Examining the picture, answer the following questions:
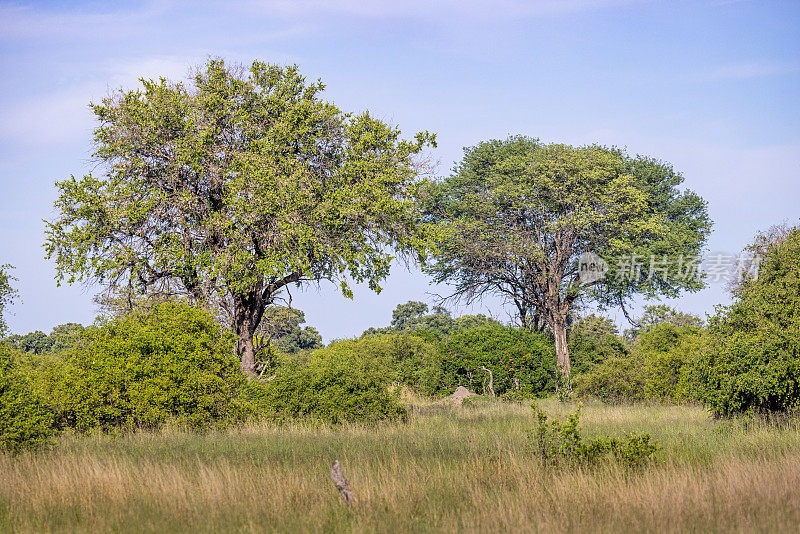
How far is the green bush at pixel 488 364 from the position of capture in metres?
33.1

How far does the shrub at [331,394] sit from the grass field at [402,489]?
4645 millimetres

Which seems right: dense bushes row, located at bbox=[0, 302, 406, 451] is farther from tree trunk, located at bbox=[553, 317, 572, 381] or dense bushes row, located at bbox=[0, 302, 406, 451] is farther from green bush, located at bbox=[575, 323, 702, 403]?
tree trunk, located at bbox=[553, 317, 572, 381]

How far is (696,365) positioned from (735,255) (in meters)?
26.0

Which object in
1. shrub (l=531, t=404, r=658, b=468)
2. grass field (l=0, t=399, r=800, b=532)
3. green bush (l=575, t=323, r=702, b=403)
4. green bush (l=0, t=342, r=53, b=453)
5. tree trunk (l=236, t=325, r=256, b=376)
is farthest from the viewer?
green bush (l=575, t=323, r=702, b=403)

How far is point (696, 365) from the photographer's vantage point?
18.7 meters

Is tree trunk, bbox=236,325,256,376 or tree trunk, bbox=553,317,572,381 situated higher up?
tree trunk, bbox=236,325,256,376

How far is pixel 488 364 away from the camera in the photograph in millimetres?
33156

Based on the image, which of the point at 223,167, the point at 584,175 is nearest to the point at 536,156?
the point at 584,175

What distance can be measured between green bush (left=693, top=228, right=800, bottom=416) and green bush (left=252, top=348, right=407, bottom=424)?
8.36 m

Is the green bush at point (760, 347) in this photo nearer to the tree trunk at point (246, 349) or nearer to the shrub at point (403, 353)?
the tree trunk at point (246, 349)

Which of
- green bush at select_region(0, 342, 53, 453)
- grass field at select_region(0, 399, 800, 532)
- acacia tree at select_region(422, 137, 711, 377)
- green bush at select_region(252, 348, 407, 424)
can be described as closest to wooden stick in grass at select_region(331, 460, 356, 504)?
grass field at select_region(0, 399, 800, 532)

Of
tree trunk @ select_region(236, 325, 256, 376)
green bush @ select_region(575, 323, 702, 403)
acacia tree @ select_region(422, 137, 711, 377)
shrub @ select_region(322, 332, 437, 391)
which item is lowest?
green bush @ select_region(575, 323, 702, 403)

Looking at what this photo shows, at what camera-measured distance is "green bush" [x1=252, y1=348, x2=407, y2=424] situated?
1983cm

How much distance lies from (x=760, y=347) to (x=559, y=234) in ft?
71.9
